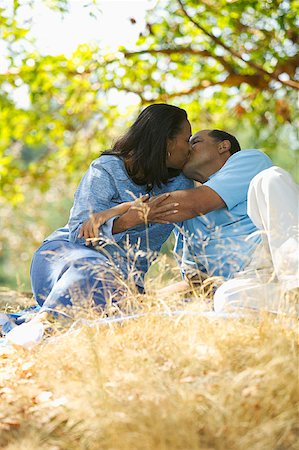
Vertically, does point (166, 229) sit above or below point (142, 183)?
below

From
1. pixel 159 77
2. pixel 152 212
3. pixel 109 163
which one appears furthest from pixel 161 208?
pixel 159 77

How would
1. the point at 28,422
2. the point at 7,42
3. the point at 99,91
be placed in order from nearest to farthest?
the point at 28,422, the point at 7,42, the point at 99,91

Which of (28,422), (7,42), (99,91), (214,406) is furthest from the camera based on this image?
(99,91)

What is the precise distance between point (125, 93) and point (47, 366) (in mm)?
6005

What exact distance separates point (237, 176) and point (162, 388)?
6.00 ft

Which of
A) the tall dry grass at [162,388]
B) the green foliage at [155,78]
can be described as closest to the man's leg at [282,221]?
the tall dry grass at [162,388]

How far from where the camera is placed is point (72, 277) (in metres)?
4.35

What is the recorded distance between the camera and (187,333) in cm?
343

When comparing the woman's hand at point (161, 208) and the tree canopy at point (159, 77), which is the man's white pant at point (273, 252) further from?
the tree canopy at point (159, 77)

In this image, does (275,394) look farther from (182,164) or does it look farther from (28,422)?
(182,164)

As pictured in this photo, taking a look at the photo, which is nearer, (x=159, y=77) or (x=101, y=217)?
(x=101, y=217)

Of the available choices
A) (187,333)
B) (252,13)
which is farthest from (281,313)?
(252,13)

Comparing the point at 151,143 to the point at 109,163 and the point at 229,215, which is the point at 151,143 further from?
the point at 229,215

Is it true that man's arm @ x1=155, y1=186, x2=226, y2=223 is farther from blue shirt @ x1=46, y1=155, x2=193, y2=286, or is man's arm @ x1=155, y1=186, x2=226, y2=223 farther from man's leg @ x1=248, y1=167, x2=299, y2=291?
man's leg @ x1=248, y1=167, x2=299, y2=291
